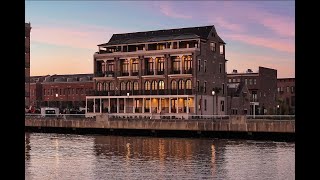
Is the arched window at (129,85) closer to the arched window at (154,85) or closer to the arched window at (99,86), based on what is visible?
the arched window at (154,85)

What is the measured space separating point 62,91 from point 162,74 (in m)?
61.5

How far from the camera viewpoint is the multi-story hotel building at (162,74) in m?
110

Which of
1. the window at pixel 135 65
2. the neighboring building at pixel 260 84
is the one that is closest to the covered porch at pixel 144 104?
the window at pixel 135 65

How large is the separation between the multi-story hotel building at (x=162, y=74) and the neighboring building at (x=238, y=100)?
3.86m

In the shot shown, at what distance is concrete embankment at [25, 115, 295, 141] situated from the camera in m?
74.9

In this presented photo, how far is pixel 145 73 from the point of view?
380ft

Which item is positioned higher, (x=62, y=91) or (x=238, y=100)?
(x=62, y=91)

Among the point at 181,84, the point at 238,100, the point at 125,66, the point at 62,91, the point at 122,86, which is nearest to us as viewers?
the point at 181,84

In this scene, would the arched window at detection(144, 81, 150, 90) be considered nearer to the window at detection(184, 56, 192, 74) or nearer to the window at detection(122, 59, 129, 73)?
the window at detection(122, 59, 129, 73)

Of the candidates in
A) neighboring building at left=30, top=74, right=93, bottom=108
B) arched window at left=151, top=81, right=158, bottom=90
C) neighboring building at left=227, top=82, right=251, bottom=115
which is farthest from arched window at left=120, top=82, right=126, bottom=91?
neighboring building at left=30, top=74, right=93, bottom=108

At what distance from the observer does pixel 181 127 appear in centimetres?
8262

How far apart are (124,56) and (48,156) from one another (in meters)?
68.2

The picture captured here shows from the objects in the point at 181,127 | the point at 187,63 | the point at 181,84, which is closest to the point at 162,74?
the point at 181,84

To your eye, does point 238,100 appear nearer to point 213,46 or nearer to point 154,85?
point 213,46
